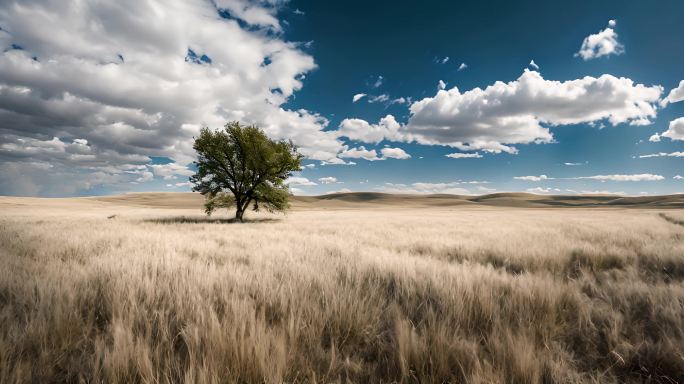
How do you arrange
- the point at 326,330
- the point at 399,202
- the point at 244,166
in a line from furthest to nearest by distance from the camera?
the point at 399,202 → the point at 244,166 → the point at 326,330

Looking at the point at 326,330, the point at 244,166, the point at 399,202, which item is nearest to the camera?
the point at 326,330

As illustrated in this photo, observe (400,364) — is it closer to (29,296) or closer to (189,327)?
(189,327)

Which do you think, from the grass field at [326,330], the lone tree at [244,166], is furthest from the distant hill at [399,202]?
the grass field at [326,330]

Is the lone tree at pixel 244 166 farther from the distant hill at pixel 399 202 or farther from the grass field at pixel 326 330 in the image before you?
the distant hill at pixel 399 202

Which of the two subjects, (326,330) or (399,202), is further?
(399,202)

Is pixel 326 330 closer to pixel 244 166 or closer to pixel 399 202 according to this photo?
pixel 244 166

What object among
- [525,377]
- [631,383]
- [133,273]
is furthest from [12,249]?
[631,383]

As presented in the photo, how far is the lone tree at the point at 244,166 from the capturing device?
25312mm

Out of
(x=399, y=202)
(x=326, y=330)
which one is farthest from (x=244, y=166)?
(x=399, y=202)

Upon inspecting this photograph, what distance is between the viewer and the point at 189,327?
90.0 inches

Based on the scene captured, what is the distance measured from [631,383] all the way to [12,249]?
10.9 m

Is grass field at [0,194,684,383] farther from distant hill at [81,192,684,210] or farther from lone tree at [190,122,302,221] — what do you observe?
distant hill at [81,192,684,210]

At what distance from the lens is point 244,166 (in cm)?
2598

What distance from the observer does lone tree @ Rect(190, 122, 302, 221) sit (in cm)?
2531
